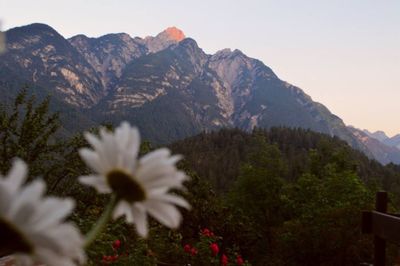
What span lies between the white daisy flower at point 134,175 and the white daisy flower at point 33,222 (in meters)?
0.15

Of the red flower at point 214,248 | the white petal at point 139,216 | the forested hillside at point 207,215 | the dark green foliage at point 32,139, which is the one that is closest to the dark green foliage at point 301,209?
the forested hillside at point 207,215

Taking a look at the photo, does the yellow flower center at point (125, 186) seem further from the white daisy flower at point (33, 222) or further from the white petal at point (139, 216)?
the white daisy flower at point (33, 222)

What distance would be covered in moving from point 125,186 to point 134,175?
23 mm

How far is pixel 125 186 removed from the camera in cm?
65

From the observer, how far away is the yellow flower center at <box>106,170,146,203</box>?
2.08ft

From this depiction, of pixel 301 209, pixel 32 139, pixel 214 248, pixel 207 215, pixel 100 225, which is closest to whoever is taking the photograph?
pixel 100 225

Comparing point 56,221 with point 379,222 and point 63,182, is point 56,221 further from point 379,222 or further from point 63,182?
point 63,182

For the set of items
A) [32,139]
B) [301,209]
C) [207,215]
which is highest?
[301,209]

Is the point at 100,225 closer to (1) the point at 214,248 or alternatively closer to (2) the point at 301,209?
(1) the point at 214,248

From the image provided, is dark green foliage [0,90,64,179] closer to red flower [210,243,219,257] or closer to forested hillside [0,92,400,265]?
forested hillside [0,92,400,265]

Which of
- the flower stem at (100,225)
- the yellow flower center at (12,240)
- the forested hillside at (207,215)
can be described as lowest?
the yellow flower center at (12,240)

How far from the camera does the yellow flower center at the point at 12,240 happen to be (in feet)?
1.52

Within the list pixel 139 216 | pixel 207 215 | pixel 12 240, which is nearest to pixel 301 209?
pixel 207 215

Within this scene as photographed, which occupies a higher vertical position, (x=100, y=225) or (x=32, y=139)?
(x=32, y=139)
